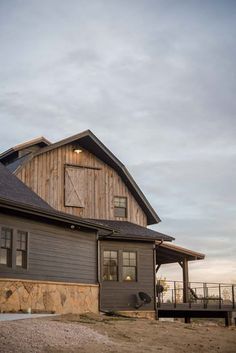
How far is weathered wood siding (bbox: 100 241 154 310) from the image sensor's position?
80.4 ft

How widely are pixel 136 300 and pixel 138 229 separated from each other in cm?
350

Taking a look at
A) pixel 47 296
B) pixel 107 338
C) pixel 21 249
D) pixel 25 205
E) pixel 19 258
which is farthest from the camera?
pixel 47 296

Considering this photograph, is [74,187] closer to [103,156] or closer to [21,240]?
[103,156]

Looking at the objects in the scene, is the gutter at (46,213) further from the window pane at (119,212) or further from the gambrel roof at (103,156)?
the window pane at (119,212)

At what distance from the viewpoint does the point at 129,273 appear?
995 inches

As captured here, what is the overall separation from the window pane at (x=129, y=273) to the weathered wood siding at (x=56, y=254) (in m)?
3.25

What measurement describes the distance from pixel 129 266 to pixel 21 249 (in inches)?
319

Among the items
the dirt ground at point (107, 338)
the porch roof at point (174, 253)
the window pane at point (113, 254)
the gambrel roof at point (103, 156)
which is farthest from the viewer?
the porch roof at point (174, 253)

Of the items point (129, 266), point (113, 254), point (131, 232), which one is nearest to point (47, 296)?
point (113, 254)

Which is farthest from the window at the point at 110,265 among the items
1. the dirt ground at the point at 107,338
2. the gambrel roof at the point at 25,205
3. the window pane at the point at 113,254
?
the dirt ground at the point at 107,338

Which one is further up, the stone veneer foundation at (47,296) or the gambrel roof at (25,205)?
the gambrel roof at (25,205)

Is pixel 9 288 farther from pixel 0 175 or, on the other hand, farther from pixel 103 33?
pixel 103 33

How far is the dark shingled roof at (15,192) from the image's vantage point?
18.1 meters

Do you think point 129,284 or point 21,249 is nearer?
point 21,249
